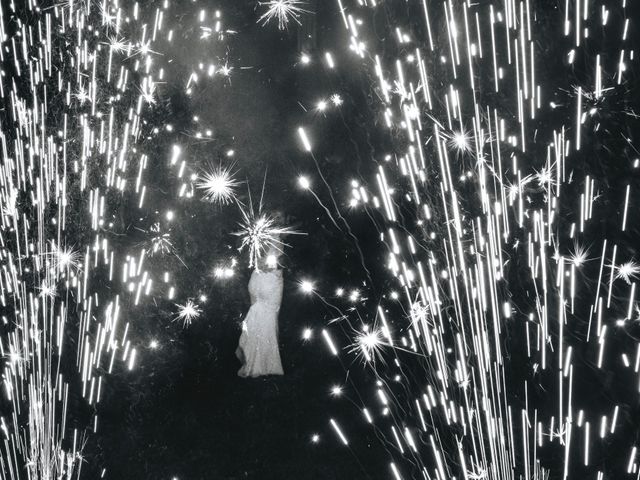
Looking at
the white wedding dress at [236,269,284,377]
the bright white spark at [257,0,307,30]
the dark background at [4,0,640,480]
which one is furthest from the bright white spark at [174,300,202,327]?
the bright white spark at [257,0,307,30]

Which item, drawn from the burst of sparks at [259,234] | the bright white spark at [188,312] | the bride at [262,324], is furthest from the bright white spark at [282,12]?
the bright white spark at [188,312]

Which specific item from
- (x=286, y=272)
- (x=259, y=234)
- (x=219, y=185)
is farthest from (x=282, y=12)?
(x=286, y=272)

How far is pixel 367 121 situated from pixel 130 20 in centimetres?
105

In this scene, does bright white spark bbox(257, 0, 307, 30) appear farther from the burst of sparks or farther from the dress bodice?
the dress bodice

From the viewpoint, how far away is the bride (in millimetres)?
2049

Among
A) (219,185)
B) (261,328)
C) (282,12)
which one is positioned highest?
(282,12)

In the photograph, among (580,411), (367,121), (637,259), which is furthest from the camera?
(367,121)

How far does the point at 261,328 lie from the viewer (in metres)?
2.05

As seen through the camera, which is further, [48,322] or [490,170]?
[48,322]

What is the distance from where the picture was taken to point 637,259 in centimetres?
171

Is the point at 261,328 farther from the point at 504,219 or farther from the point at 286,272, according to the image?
the point at 504,219

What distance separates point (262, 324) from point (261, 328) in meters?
0.02

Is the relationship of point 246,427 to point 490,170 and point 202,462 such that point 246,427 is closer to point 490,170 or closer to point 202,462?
point 202,462

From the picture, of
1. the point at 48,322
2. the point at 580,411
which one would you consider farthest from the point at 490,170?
the point at 48,322
